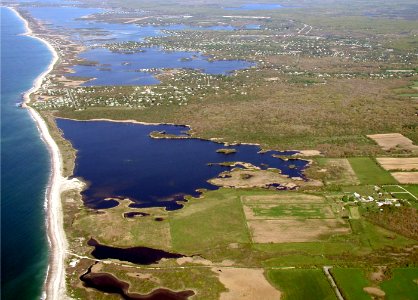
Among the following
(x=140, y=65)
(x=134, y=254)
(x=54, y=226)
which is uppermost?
(x=140, y=65)

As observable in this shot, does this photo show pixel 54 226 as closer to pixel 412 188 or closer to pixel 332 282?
pixel 332 282

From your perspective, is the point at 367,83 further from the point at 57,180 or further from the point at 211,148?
the point at 57,180

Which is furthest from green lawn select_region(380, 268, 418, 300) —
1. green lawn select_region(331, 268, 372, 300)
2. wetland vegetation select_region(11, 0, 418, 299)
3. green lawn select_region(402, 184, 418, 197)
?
green lawn select_region(402, 184, 418, 197)

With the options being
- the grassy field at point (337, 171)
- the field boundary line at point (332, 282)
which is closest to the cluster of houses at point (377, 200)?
the grassy field at point (337, 171)

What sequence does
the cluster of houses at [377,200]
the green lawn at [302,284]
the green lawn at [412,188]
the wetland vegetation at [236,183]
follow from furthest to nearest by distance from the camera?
1. the green lawn at [412,188]
2. the cluster of houses at [377,200]
3. the wetland vegetation at [236,183]
4. the green lawn at [302,284]

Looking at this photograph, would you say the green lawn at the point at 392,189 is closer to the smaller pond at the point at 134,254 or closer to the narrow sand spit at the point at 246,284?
the narrow sand spit at the point at 246,284

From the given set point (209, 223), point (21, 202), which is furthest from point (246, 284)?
point (21, 202)

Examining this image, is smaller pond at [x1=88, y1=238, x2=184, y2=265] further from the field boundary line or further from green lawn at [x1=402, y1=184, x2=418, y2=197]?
green lawn at [x1=402, y1=184, x2=418, y2=197]
